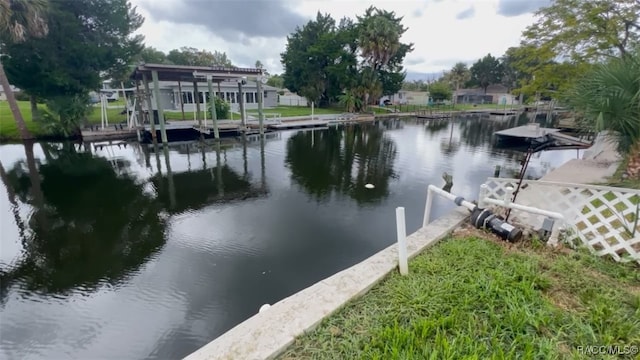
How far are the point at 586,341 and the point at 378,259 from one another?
6.05ft

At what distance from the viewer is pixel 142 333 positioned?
11.8 ft

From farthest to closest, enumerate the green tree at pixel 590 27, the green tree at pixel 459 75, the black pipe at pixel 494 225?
the green tree at pixel 459 75 → the green tree at pixel 590 27 → the black pipe at pixel 494 225

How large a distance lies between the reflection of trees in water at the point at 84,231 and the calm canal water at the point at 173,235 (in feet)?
0.10

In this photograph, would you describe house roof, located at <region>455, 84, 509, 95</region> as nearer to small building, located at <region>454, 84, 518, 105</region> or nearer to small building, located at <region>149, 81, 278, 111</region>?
small building, located at <region>454, 84, 518, 105</region>

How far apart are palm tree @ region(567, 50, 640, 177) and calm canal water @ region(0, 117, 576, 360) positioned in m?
3.37

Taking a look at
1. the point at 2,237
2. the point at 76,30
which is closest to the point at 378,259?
the point at 2,237

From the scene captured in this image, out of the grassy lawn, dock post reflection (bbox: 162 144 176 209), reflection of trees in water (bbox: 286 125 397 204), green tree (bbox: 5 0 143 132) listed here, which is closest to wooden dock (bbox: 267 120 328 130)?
reflection of trees in water (bbox: 286 125 397 204)

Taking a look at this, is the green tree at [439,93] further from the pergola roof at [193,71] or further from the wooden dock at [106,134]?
the wooden dock at [106,134]

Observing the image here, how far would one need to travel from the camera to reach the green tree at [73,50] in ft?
51.5

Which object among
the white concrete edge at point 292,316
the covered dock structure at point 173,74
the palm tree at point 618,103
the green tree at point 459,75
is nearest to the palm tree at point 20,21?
the covered dock structure at point 173,74

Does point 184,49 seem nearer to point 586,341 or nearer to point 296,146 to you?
point 296,146

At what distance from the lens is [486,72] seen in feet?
203

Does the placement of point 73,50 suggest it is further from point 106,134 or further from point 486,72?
point 486,72

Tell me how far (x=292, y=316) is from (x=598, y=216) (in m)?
3.93
